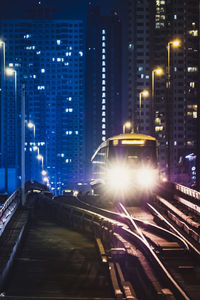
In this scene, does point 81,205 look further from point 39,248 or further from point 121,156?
point 39,248

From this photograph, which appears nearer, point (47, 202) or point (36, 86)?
point (47, 202)

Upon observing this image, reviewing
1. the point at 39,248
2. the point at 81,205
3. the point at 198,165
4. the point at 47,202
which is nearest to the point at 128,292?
the point at 39,248

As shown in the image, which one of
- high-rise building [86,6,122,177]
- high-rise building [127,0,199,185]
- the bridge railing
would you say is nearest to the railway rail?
the bridge railing

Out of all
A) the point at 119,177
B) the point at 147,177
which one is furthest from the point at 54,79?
the point at 147,177

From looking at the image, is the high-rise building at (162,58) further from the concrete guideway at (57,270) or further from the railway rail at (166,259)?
the railway rail at (166,259)

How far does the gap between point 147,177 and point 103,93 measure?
163802 millimetres

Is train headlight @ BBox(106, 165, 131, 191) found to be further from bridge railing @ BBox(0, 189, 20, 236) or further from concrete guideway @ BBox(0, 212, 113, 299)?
concrete guideway @ BBox(0, 212, 113, 299)

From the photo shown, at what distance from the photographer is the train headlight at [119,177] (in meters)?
23.7

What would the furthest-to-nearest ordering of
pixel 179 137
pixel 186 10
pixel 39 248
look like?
pixel 186 10, pixel 179 137, pixel 39 248

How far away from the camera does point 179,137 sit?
14525 centimetres

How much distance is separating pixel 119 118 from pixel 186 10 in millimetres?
50235

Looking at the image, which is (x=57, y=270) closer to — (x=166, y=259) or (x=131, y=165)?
(x=166, y=259)

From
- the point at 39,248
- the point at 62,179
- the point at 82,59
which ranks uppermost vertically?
the point at 82,59

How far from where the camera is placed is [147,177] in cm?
2381
